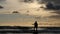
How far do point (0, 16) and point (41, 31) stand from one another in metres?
1.12

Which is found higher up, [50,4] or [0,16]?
[50,4]

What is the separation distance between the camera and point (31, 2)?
131 inches

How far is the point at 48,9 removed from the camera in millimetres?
3258

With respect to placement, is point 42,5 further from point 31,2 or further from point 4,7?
point 4,7

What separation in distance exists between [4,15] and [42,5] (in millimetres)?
846

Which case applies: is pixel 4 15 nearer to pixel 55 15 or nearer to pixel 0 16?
pixel 0 16

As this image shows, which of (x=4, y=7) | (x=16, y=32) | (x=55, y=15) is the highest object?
(x=4, y=7)

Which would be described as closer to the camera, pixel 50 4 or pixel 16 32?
pixel 16 32

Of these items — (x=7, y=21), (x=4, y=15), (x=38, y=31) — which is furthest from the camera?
(x=4, y=15)

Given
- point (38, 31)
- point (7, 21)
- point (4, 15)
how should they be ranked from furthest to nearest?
point (4, 15), point (7, 21), point (38, 31)

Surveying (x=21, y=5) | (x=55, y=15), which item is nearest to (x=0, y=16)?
(x=21, y=5)

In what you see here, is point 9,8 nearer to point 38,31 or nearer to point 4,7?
point 4,7

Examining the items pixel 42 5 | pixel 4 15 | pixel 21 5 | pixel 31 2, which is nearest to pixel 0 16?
pixel 4 15

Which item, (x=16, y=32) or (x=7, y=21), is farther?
(x=7, y=21)
